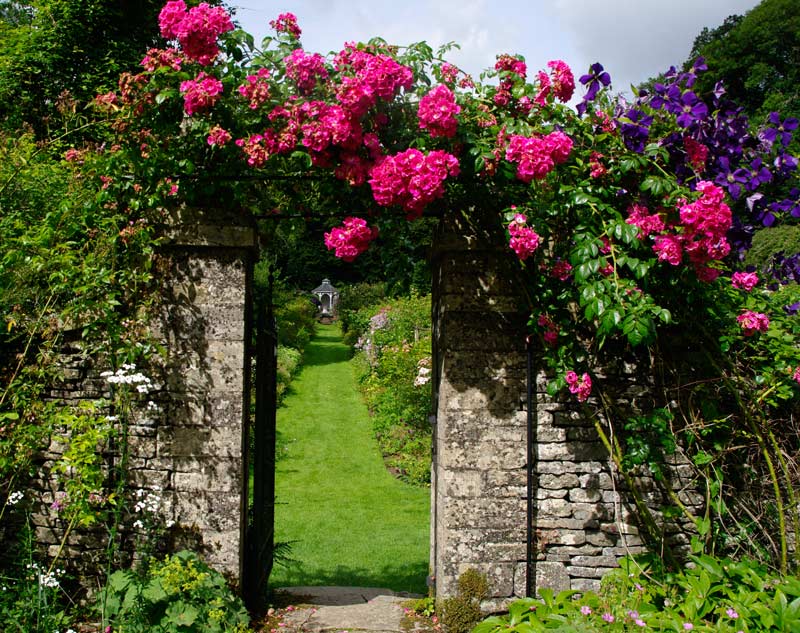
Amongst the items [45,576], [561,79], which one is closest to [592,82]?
[561,79]

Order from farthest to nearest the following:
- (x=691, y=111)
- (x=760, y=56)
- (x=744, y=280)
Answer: (x=760, y=56), (x=744, y=280), (x=691, y=111)

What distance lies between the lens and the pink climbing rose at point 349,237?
160 inches

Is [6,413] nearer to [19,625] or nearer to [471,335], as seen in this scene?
[19,625]

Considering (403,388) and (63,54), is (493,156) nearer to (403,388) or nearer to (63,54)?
(403,388)

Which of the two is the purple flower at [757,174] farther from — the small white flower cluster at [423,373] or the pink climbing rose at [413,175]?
the small white flower cluster at [423,373]

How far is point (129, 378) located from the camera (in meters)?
3.90

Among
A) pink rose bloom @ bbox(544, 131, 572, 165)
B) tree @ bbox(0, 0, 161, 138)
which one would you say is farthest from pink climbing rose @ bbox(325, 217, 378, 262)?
tree @ bbox(0, 0, 161, 138)

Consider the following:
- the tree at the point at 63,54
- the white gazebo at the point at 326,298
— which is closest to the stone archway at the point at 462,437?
the tree at the point at 63,54

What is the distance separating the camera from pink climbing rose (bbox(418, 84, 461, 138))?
3824 mm

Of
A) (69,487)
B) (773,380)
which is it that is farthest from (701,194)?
(69,487)

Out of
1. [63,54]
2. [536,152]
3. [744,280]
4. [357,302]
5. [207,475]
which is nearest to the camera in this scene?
[536,152]

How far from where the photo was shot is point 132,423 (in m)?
4.34

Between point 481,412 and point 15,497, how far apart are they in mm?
2974

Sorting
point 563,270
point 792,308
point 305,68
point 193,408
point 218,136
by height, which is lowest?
point 193,408
